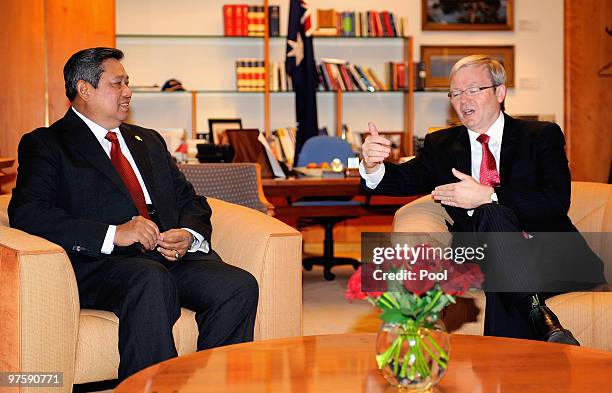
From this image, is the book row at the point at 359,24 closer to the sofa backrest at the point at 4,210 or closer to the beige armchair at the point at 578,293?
the beige armchair at the point at 578,293

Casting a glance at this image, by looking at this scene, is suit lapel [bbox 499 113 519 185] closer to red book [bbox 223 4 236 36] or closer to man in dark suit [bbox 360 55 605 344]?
man in dark suit [bbox 360 55 605 344]

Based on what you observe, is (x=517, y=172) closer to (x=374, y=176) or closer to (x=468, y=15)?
(x=374, y=176)

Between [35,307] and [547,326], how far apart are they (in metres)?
1.47

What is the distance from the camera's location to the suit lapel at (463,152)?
346 centimetres

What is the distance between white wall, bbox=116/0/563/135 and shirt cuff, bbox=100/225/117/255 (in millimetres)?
5198

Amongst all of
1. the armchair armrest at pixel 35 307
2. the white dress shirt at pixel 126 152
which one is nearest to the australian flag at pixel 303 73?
the white dress shirt at pixel 126 152

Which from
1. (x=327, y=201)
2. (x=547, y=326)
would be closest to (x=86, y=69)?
(x=547, y=326)

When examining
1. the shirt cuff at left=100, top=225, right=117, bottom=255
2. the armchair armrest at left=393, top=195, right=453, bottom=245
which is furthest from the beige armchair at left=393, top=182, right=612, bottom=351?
the shirt cuff at left=100, top=225, right=117, bottom=255

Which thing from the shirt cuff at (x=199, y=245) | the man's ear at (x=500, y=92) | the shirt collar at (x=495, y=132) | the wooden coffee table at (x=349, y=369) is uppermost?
the man's ear at (x=500, y=92)

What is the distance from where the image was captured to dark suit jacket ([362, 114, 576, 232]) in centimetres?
327

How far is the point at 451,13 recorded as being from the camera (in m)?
8.38

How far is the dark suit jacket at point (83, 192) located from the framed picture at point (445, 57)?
523 cm

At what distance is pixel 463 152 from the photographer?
3480 mm

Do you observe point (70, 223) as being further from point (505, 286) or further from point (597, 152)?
point (597, 152)
